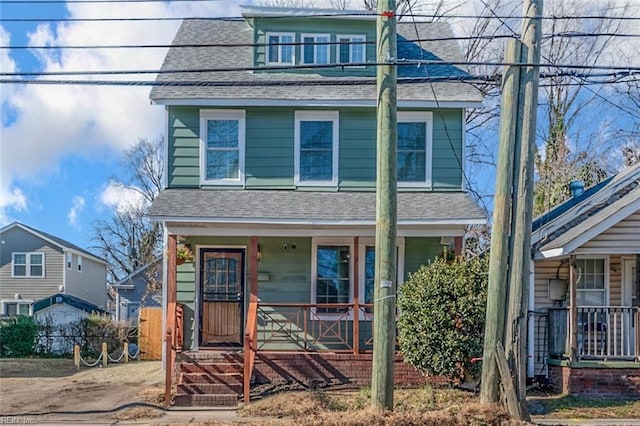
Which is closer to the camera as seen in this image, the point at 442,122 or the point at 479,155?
the point at 442,122

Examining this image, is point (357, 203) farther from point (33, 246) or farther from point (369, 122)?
point (33, 246)

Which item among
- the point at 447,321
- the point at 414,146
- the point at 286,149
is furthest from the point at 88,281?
the point at 447,321

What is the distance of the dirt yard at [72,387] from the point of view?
9.87 metres

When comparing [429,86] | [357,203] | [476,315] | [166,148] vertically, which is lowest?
[476,315]

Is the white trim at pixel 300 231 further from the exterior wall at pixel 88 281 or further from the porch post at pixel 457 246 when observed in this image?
the exterior wall at pixel 88 281

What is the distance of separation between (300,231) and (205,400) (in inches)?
141

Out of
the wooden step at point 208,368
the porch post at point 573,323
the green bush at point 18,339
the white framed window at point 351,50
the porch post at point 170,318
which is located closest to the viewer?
A: the porch post at point 170,318

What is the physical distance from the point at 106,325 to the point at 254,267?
390 inches

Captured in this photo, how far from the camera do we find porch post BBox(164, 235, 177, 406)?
10.0 metres

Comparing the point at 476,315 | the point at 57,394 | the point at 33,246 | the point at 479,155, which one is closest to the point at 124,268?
the point at 33,246

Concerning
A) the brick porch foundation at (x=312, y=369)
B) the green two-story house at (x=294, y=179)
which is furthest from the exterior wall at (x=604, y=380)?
the brick porch foundation at (x=312, y=369)

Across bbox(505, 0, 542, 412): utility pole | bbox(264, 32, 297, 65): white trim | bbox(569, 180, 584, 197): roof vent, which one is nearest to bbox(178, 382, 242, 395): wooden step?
bbox(505, 0, 542, 412): utility pole

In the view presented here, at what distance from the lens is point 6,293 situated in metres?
30.1

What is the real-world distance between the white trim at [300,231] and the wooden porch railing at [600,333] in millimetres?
2606
